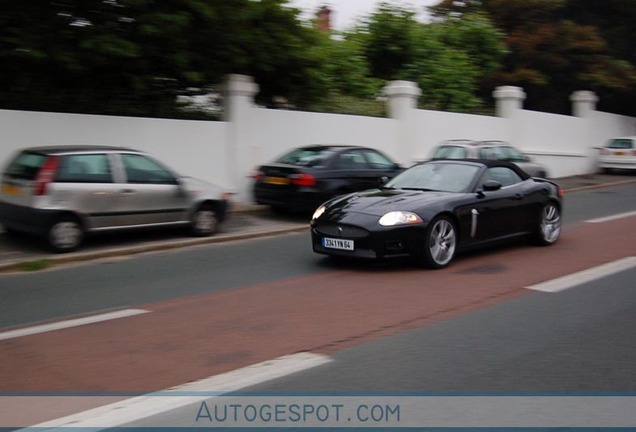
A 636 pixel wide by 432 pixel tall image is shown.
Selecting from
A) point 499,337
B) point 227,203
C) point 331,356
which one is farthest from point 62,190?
point 499,337

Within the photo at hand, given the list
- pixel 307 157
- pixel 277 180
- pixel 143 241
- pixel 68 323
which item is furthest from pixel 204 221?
pixel 68 323

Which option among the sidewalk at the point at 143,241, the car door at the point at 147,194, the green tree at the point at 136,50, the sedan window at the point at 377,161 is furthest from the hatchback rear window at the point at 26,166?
the sedan window at the point at 377,161

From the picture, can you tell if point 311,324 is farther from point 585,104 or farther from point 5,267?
point 585,104

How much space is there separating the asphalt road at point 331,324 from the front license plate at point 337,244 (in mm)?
325

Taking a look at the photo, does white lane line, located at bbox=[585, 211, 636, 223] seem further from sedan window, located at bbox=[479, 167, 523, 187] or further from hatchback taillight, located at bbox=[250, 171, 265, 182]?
hatchback taillight, located at bbox=[250, 171, 265, 182]

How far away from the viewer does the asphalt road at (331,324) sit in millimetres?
5227

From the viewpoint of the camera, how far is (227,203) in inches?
484

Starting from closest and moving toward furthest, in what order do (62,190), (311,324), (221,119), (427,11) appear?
(311,324), (62,190), (221,119), (427,11)

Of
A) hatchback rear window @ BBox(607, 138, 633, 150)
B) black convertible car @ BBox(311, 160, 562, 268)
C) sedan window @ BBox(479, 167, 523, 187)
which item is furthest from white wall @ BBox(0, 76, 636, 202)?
sedan window @ BBox(479, 167, 523, 187)

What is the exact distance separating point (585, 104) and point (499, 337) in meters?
24.1

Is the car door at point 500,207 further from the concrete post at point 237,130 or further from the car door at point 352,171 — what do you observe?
the concrete post at point 237,130

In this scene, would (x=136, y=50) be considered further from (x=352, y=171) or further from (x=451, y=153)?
(x=451, y=153)

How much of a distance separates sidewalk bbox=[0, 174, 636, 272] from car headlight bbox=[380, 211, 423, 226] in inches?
152

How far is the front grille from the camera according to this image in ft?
29.1
